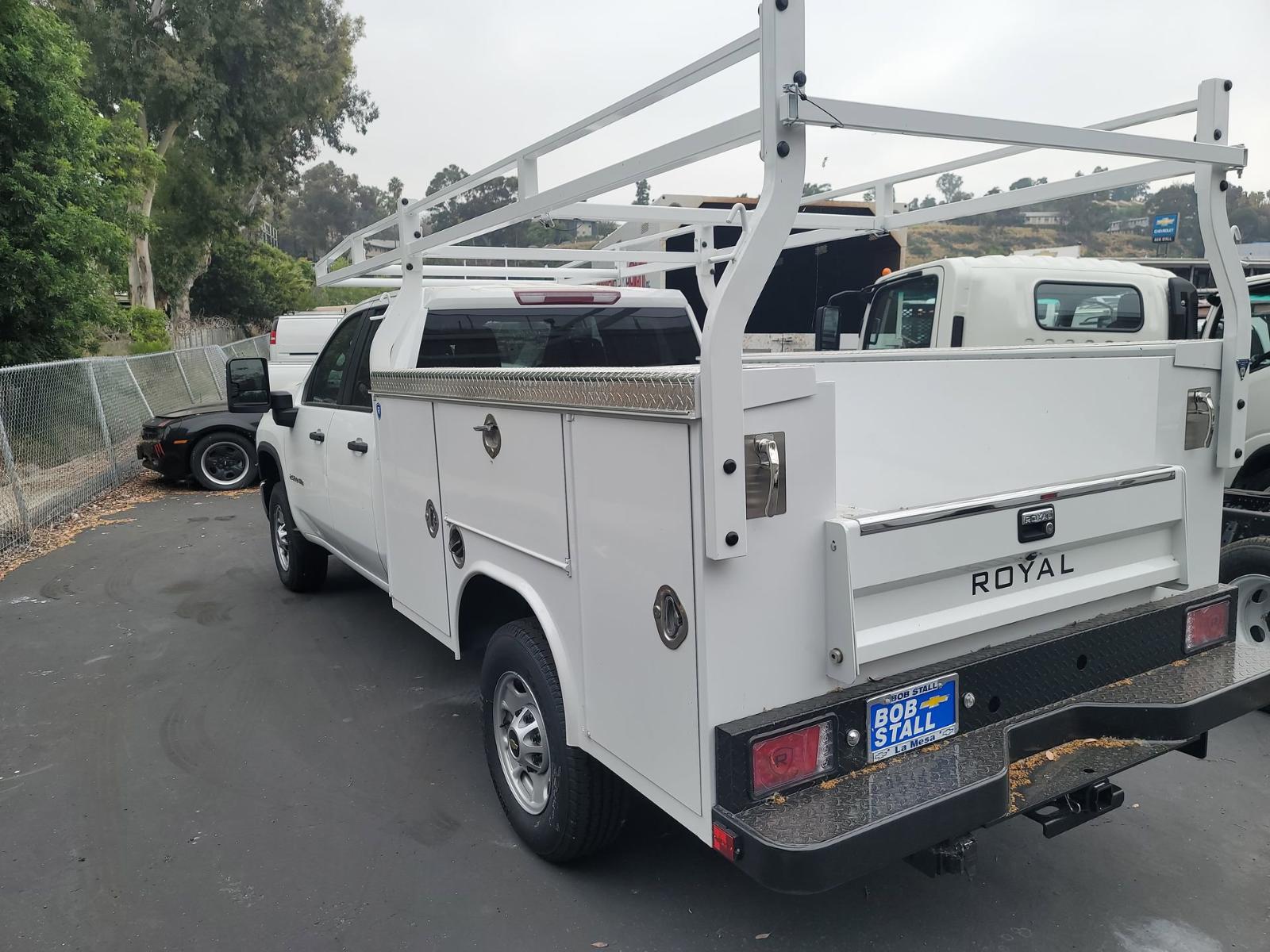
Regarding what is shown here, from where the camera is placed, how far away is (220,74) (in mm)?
26922

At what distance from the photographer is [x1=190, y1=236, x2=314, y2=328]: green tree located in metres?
38.8

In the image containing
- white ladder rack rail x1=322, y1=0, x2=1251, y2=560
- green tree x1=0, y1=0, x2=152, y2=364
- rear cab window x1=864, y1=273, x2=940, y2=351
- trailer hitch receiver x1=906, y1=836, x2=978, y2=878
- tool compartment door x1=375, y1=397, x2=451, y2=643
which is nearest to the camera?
white ladder rack rail x1=322, y1=0, x2=1251, y2=560

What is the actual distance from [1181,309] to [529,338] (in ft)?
17.9

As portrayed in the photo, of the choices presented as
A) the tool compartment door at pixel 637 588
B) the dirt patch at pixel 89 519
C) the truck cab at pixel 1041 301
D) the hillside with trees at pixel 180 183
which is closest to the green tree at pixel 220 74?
the hillside with trees at pixel 180 183

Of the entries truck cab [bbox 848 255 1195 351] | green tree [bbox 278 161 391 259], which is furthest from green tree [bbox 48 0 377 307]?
green tree [bbox 278 161 391 259]

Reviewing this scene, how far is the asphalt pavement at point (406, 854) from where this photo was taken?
2971mm

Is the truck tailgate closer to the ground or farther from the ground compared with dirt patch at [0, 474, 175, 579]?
farther from the ground

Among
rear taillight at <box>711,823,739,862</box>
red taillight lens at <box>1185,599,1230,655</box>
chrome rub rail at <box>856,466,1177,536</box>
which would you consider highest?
chrome rub rail at <box>856,466,1177,536</box>

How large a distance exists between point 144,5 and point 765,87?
2948cm

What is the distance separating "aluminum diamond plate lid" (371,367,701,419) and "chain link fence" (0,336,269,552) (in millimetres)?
7409

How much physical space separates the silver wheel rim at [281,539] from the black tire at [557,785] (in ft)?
13.5

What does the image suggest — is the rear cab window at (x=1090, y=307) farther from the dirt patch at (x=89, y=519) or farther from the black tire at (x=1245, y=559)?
the dirt patch at (x=89, y=519)

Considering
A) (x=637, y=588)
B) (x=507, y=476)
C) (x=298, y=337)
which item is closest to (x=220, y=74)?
(x=298, y=337)

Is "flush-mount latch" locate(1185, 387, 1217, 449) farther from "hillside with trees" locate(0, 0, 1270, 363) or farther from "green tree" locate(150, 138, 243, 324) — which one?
"green tree" locate(150, 138, 243, 324)
